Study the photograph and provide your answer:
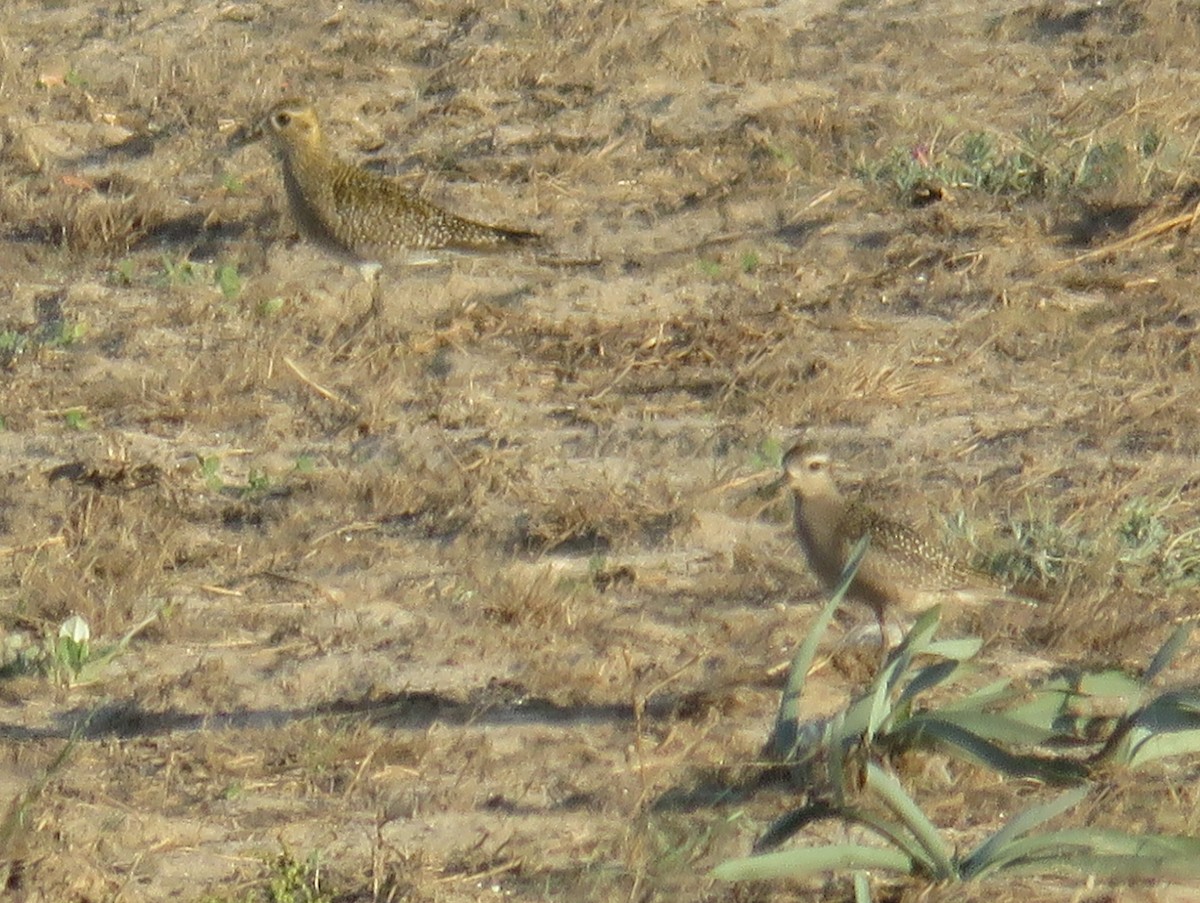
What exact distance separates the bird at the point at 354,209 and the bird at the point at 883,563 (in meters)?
3.24

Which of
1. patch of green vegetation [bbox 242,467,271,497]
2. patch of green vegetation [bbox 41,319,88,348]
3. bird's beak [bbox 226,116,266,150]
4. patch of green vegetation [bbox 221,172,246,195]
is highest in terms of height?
bird's beak [bbox 226,116,266,150]

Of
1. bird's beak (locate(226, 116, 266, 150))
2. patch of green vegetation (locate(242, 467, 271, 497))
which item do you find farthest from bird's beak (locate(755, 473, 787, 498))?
bird's beak (locate(226, 116, 266, 150))

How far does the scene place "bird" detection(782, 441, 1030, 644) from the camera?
7.25 m

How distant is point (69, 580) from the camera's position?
745 centimetres

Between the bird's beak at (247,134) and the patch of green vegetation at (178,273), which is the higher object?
the bird's beak at (247,134)

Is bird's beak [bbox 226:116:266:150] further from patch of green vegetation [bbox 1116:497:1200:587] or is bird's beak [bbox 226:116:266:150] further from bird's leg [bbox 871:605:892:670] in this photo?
patch of green vegetation [bbox 1116:497:1200:587]

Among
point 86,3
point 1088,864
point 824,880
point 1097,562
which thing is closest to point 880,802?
point 824,880

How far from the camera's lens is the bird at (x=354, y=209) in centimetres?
1024

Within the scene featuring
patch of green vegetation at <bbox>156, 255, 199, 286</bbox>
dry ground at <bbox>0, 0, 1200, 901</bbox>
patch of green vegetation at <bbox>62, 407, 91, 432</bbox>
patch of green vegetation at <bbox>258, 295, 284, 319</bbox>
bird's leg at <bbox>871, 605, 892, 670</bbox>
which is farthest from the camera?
patch of green vegetation at <bbox>156, 255, 199, 286</bbox>

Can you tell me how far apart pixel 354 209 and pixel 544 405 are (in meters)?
1.75

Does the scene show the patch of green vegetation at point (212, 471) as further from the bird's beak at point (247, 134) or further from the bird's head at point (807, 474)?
the bird's beak at point (247, 134)

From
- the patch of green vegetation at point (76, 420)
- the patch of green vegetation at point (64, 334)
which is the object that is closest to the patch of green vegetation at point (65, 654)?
the patch of green vegetation at point (76, 420)

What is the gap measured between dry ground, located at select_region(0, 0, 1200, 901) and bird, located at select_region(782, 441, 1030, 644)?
0.55 feet

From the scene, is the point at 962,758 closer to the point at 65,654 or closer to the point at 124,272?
the point at 65,654
